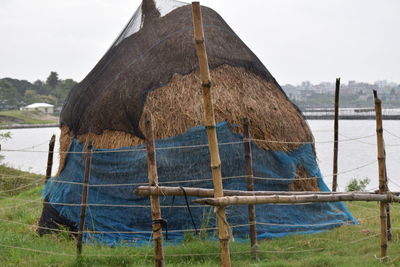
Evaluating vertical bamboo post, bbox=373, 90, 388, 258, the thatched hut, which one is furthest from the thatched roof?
vertical bamboo post, bbox=373, 90, 388, 258

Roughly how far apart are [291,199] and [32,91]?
227 feet

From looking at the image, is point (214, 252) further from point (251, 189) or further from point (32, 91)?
point (32, 91)

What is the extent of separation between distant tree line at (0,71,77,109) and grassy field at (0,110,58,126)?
3.96m

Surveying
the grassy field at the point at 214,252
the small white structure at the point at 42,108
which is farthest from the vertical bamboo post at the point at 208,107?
the small white structure at the point at 42,108

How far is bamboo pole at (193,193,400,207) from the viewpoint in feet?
14.8

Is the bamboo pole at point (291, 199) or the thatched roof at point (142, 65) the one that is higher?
the thatched roof at point (142, 65)

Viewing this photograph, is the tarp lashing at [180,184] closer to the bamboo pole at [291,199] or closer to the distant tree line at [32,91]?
the bamboo pole at [291,199]

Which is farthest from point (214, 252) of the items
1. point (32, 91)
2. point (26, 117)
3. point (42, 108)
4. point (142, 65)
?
point (32, 91)

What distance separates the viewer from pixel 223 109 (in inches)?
309

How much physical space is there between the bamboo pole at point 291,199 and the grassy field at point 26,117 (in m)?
54.5

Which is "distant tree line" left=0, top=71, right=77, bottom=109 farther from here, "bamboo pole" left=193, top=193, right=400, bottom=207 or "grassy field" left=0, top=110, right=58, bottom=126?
"bamboo pole" left=193, top=193, right=400, bottom=207

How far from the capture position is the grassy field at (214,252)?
626 centimetres

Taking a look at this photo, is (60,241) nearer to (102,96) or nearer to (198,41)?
(102,96)

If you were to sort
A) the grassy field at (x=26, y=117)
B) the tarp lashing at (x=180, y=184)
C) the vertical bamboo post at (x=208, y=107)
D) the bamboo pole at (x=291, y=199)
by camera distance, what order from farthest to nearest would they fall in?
the grassy field at (x=26, y=117), the tarp lashing at (x=180, y=184), the bamboo pole at (x=291, y=199), the vertical bamboo post at (x=208, y=107)
